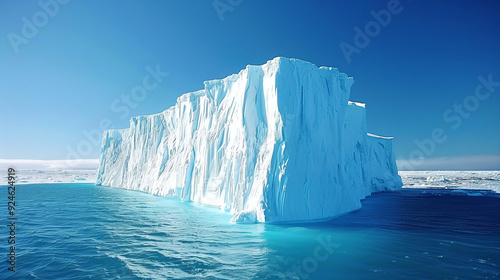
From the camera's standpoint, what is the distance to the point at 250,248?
35.3 feet

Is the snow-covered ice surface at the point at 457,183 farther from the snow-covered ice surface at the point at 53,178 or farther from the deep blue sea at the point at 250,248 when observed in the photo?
the snow-covered ice surface at the point at 53,178

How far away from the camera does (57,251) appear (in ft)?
34.7

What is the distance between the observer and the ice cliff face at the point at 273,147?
1606 cm

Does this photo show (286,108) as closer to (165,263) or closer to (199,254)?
(199,254)

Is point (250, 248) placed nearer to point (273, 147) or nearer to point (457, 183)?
point (273, 147)
